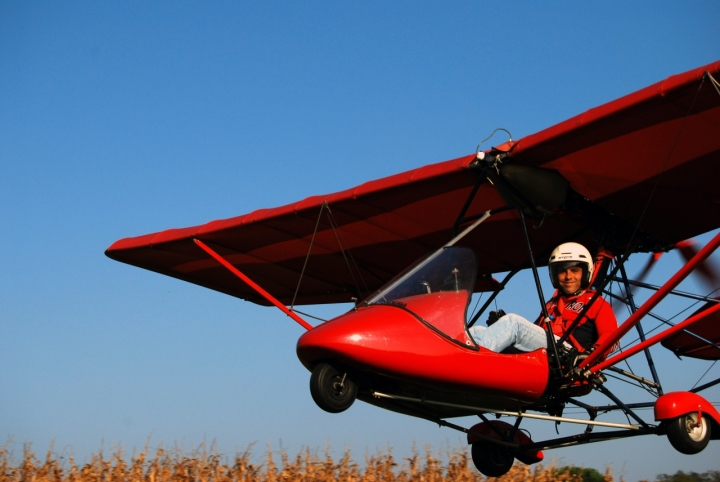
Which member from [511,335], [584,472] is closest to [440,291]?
[511,335]

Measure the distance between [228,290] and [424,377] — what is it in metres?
5.55

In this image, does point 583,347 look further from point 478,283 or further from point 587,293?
point 478,283

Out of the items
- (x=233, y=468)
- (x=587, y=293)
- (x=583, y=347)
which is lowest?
(x=233, y=468)

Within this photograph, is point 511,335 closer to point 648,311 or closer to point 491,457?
point 648,311

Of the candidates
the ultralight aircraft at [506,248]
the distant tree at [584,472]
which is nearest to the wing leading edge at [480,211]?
the ultralight aircraft at [506,248]

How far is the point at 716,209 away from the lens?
8.54 m

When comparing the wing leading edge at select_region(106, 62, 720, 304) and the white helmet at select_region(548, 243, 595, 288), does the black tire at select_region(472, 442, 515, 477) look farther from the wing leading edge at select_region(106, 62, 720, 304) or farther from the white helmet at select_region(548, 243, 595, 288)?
the wing leading edge at select_region(106, 62, 720, 304)

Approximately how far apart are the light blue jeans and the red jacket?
536 mm

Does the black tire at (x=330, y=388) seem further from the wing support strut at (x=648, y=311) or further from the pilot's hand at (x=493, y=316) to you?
the pilot's hand at (x=493, y=316)

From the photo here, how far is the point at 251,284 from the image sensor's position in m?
9.56

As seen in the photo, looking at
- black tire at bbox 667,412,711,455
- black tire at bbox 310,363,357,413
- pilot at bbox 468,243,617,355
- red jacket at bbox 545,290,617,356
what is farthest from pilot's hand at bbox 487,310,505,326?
black tire at bbox 310,363,357,413

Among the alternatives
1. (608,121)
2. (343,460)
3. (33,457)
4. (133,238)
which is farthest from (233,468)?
(608,121)

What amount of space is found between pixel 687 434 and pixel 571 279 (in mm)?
1667

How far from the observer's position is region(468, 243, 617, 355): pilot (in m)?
7.23
